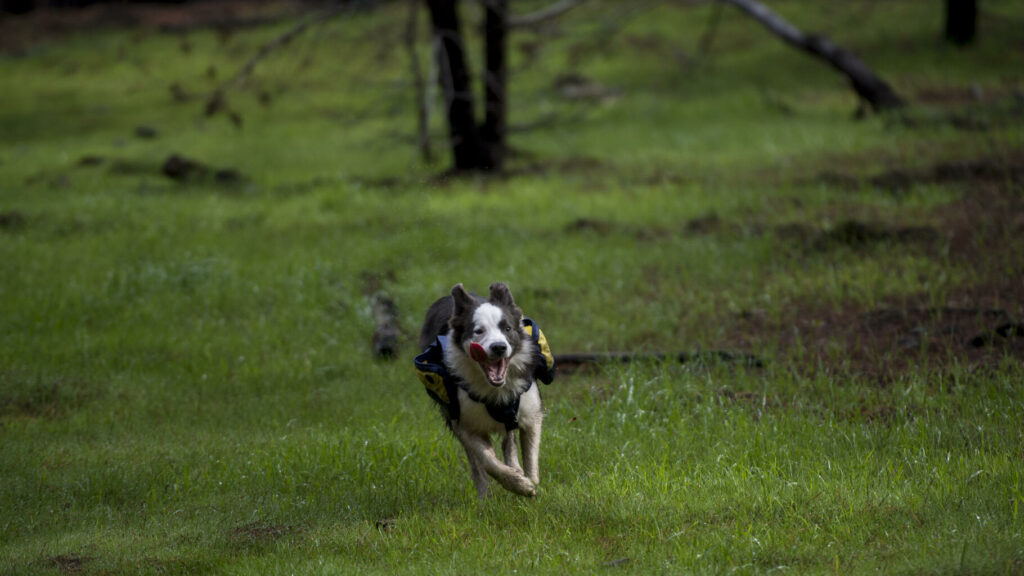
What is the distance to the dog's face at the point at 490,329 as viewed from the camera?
594 centimetres

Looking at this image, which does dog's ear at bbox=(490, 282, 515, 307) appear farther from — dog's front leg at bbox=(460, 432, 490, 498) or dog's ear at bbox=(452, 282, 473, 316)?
dog's front leg at bbox=(460, 432, 490, 498)

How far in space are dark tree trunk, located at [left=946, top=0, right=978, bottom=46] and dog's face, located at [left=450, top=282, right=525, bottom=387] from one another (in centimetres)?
2436

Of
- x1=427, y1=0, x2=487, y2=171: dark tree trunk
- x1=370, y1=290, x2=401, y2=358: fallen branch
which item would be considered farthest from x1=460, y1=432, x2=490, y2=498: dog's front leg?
x1=427, y1=0, x2=487, y2=171: dark tree trunk

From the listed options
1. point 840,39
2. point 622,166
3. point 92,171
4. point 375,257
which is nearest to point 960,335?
point 375,257

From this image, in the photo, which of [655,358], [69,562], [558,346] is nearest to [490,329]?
[69,562]

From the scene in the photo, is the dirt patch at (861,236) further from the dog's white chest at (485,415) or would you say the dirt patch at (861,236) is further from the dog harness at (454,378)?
the dog's white chest at (485,415)

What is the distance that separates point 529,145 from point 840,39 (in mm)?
12016

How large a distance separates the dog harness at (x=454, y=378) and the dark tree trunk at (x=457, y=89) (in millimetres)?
11134

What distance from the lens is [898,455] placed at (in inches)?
263

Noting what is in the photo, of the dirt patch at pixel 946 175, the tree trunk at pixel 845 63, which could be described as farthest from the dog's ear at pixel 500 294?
the tree trunk at pixel 845 63

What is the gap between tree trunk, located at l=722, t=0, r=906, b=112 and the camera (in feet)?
66.6

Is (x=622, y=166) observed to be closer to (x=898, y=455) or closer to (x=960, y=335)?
(x=960, y=335)

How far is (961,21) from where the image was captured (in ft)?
88.4

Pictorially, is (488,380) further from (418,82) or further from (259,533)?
(418,82)
